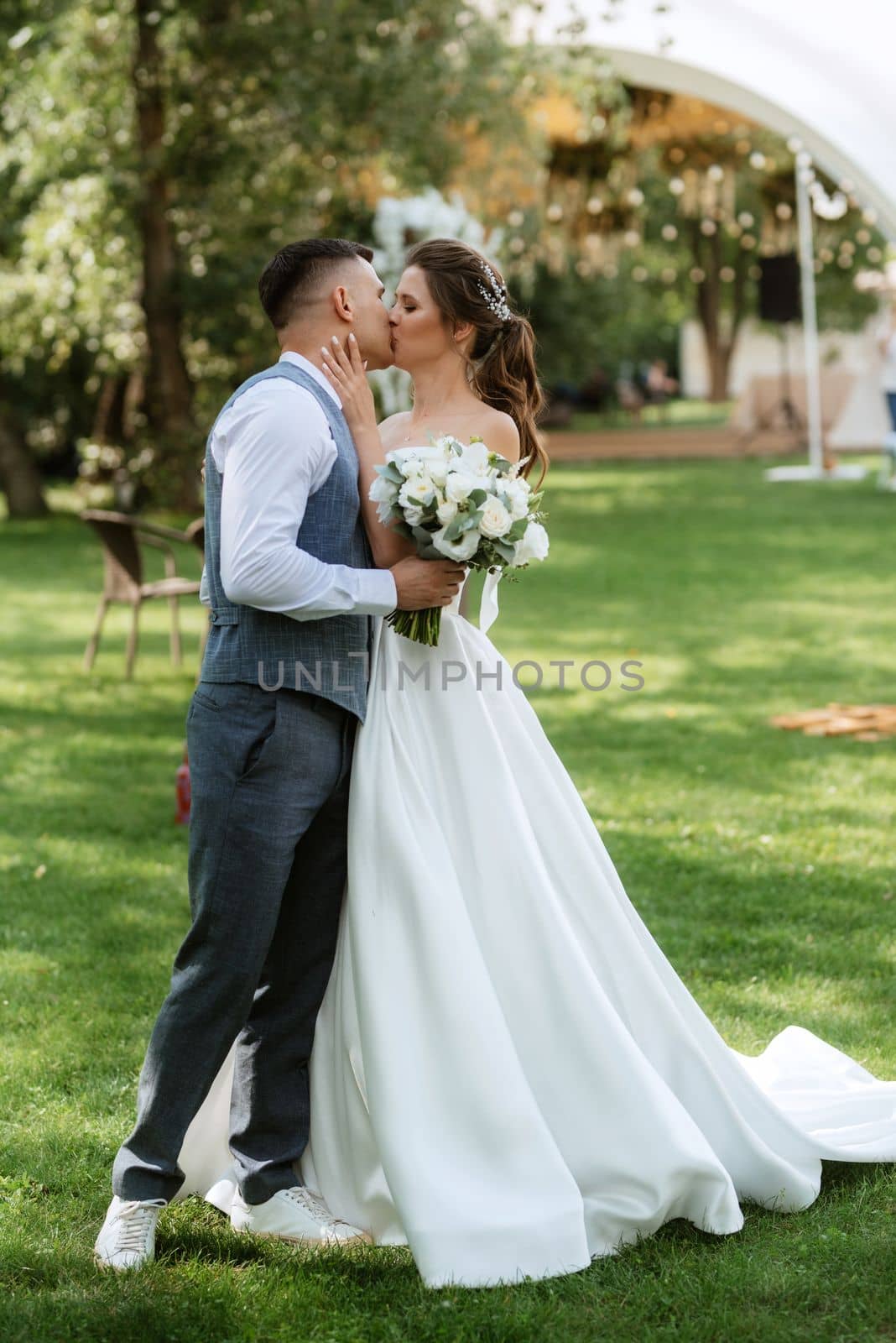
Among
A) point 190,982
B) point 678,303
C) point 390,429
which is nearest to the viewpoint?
point 190,982

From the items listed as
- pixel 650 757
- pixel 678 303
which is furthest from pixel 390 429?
pixel 678 303

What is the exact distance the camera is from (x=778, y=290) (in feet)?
82.3

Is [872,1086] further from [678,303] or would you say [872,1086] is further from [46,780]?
[678,303]

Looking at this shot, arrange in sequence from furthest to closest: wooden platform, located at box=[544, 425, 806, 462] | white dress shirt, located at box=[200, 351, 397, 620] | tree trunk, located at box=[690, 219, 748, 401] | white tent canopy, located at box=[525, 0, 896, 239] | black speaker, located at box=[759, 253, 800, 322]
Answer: tree trunk, located at box=[690, 219, 748, 401], wooden platform, located at box=[544, 425, 806, 462], black speaker, located at box=[759, 253, 800, 322], white tent canopy, located at box=[525, 0, 896, 239], white dress shirt, located at box=[200, 351, 397, 620]

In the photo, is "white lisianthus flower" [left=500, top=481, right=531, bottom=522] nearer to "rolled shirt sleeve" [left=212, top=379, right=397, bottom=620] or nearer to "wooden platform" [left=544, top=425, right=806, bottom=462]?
"rolled shirt sleeve" [left=212, top=379, right=397, bottom=620]

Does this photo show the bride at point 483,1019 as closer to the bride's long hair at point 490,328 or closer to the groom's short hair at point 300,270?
the bride's long hair at point 490,328

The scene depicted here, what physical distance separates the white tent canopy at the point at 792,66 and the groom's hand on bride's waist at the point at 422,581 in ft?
47.6

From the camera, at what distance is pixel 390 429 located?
3.63m

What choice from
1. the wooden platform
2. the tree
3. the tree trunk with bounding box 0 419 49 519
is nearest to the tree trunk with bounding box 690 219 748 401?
the wooden platform

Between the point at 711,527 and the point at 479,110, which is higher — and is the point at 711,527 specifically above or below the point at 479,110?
below

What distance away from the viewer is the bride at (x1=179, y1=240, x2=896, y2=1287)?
10.1 ft

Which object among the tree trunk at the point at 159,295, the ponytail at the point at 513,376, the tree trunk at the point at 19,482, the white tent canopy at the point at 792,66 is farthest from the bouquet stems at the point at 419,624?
the tree trunk at the point at 19,482

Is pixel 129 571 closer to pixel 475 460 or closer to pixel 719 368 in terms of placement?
pixel 475 460

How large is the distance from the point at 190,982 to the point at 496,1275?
0.84 metres
